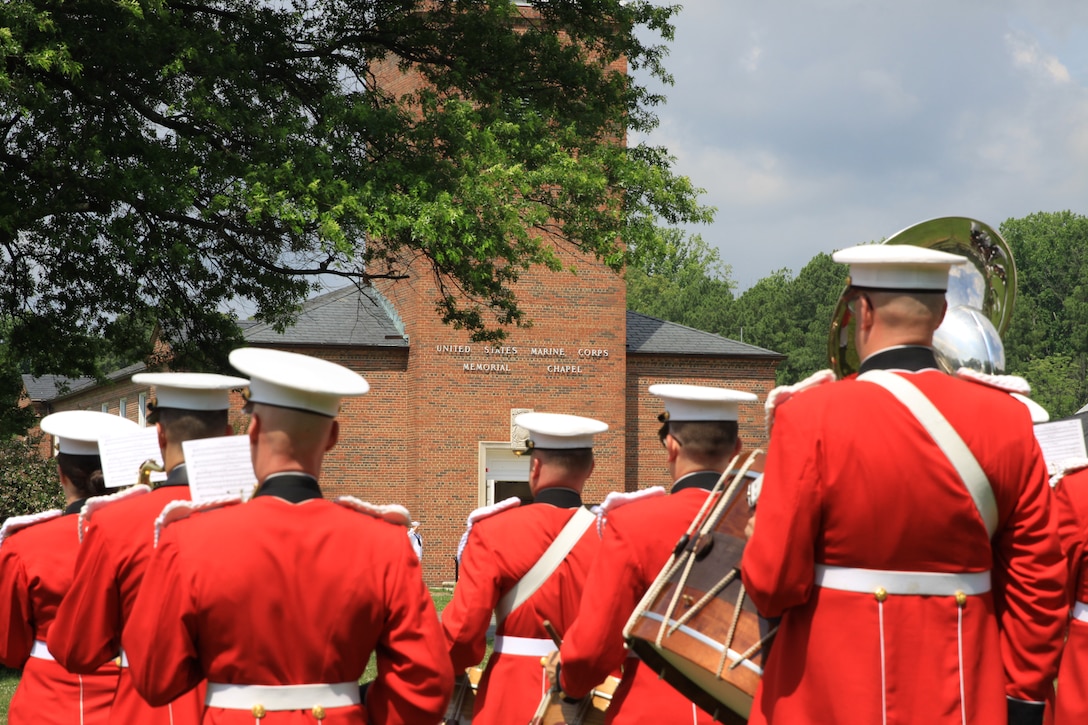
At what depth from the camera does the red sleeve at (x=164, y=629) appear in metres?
3.22

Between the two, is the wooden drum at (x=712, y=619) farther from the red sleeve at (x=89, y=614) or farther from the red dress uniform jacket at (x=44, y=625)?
the red dress uniform jacket at (x=44, y=625)

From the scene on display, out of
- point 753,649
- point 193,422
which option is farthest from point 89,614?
point 753,649

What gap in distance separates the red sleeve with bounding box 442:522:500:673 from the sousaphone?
1.94m

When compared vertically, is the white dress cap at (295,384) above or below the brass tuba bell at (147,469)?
above

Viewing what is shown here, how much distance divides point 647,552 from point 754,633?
1.00m

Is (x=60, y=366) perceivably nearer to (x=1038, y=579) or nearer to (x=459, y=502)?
(x=1038, y=579)

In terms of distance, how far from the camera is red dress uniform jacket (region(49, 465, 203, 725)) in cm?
407

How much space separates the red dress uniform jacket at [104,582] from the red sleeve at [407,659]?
1.14 metres

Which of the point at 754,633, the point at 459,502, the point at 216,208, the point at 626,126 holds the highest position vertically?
the point at 626,126

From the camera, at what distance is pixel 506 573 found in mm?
5520

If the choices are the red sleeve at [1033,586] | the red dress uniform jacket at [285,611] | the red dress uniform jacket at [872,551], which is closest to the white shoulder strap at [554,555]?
the red dress uniform jacket at [285,611]

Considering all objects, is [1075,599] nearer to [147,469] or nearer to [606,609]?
[606,609]

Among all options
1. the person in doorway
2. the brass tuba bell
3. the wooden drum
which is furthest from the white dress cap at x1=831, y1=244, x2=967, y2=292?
the brass tuba bell

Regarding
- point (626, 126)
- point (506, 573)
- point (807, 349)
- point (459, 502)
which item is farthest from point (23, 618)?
point (807, 349)
